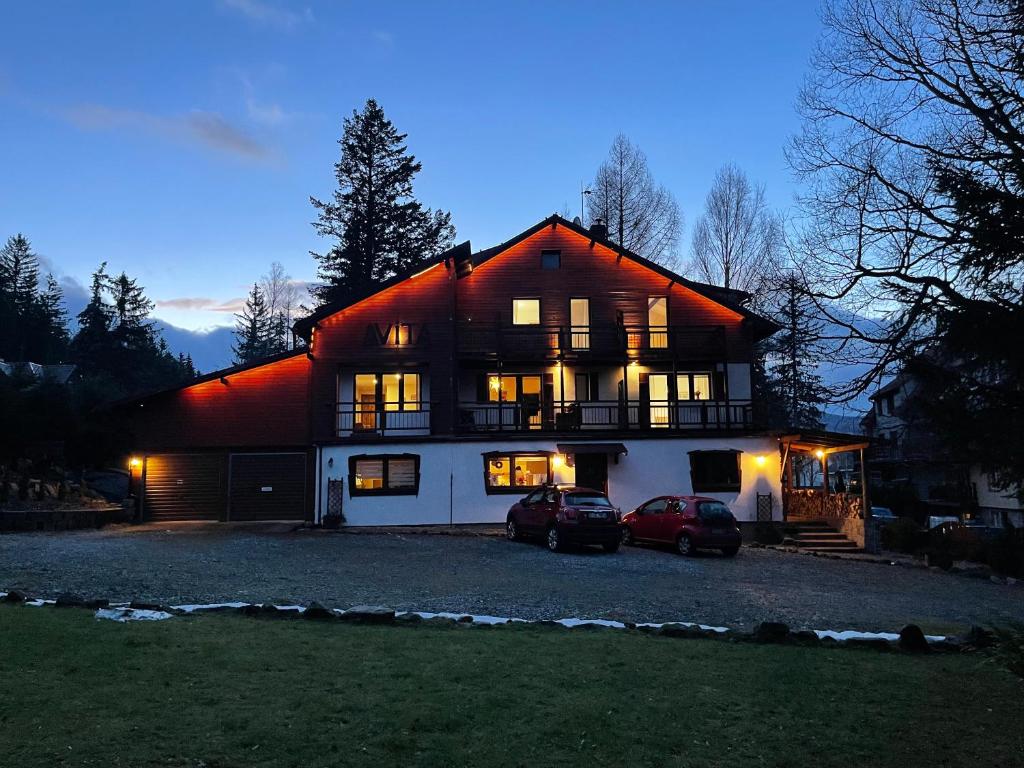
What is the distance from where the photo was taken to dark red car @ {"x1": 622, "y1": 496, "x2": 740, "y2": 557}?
20.5 m

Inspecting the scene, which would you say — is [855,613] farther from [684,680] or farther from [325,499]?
[325,499]

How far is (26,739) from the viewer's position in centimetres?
490

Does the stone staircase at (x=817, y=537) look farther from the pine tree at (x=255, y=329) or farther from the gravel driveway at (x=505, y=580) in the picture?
the pine tree at (x=255, y=329)

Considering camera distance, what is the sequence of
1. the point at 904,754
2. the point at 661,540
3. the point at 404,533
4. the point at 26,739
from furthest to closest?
1. the point at 404,533
2. the point at 661,540
3. the point at 904,754
4. the point at 26,739

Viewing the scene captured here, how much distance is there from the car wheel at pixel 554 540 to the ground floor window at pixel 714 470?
8.99 m

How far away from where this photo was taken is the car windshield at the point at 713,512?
20641 millimetres

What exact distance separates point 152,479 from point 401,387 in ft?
31.8

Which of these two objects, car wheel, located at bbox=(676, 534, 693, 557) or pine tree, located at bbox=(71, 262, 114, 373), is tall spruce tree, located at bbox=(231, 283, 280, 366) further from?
car wheel, located at bbox=(676, 534, 693, 557)

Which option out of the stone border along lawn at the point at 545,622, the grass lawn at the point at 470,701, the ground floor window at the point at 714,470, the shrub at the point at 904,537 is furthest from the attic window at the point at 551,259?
the grass lawn at the point at 470,701

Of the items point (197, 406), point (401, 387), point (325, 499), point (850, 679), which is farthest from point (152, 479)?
point (850, 679)

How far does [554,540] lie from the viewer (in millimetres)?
20297

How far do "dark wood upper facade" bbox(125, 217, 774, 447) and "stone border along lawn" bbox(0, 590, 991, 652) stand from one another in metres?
17.5

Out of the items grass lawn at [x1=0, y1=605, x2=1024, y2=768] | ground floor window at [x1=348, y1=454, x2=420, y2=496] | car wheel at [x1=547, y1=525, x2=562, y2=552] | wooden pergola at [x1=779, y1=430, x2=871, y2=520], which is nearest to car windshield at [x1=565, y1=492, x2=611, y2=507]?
car wheel at [x1=547, y1=525, x2=562, y2=552]

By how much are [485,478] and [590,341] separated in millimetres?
7050
